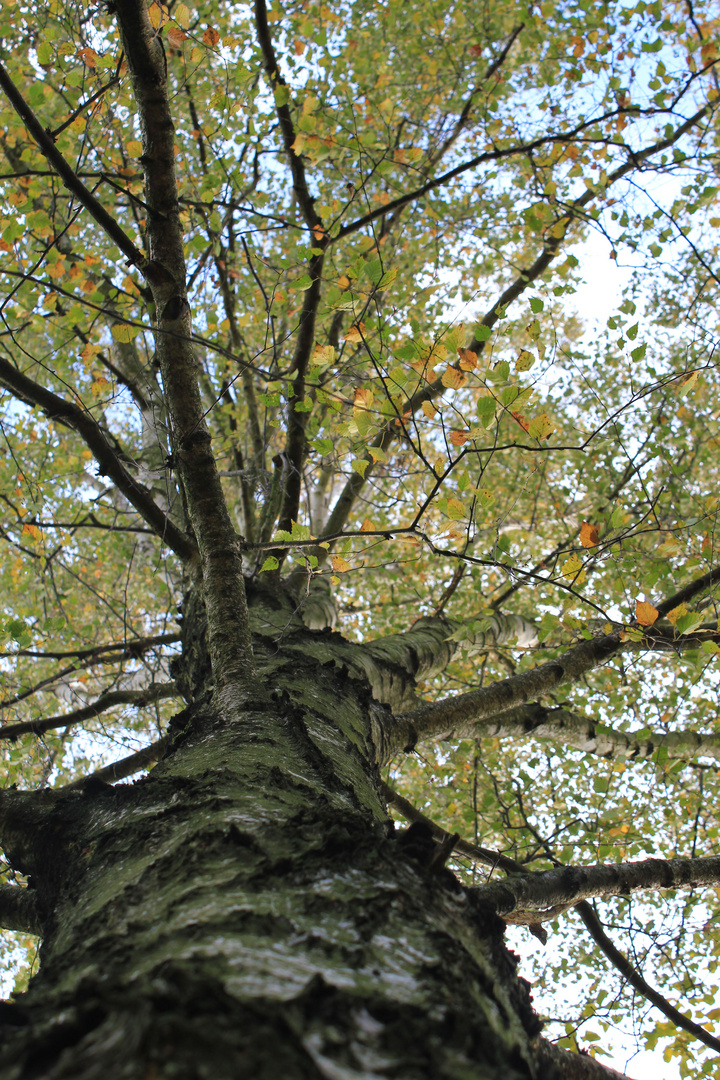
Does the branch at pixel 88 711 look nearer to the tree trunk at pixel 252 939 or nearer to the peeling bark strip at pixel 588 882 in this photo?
the tree trunk at pixel 252 939

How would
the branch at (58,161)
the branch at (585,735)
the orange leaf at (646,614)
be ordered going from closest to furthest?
1. the branch at (58,161)
2. the orange leaf at (646,614)
3. the branch at (585,735)

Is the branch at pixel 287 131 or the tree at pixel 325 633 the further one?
the branch at pixel 287 131

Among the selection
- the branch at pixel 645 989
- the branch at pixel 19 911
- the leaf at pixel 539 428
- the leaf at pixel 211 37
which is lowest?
the branch at pixel 19 911

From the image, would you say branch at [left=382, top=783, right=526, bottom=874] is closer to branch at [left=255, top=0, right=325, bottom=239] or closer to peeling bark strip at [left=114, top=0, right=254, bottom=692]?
peeling bark strip at [left=114, top=0, right=254, bottom=692]

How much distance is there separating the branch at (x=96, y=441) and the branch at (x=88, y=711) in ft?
3.58

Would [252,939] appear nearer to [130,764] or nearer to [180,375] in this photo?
[180,375]

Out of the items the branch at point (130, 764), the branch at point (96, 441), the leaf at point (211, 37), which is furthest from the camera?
the branch at point (130, 764)

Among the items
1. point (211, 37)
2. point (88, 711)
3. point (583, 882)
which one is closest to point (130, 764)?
point (88, 711)

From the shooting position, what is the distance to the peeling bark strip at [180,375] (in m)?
2.20

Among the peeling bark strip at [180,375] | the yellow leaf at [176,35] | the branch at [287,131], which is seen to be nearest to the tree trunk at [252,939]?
the peeling bark strip at [180,375]

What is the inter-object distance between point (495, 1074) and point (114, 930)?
68cm

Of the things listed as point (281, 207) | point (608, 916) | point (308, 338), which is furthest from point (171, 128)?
point (608, 916)

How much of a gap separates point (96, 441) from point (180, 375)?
2.67ft

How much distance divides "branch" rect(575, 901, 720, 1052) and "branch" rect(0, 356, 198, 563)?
3122 millimetres
